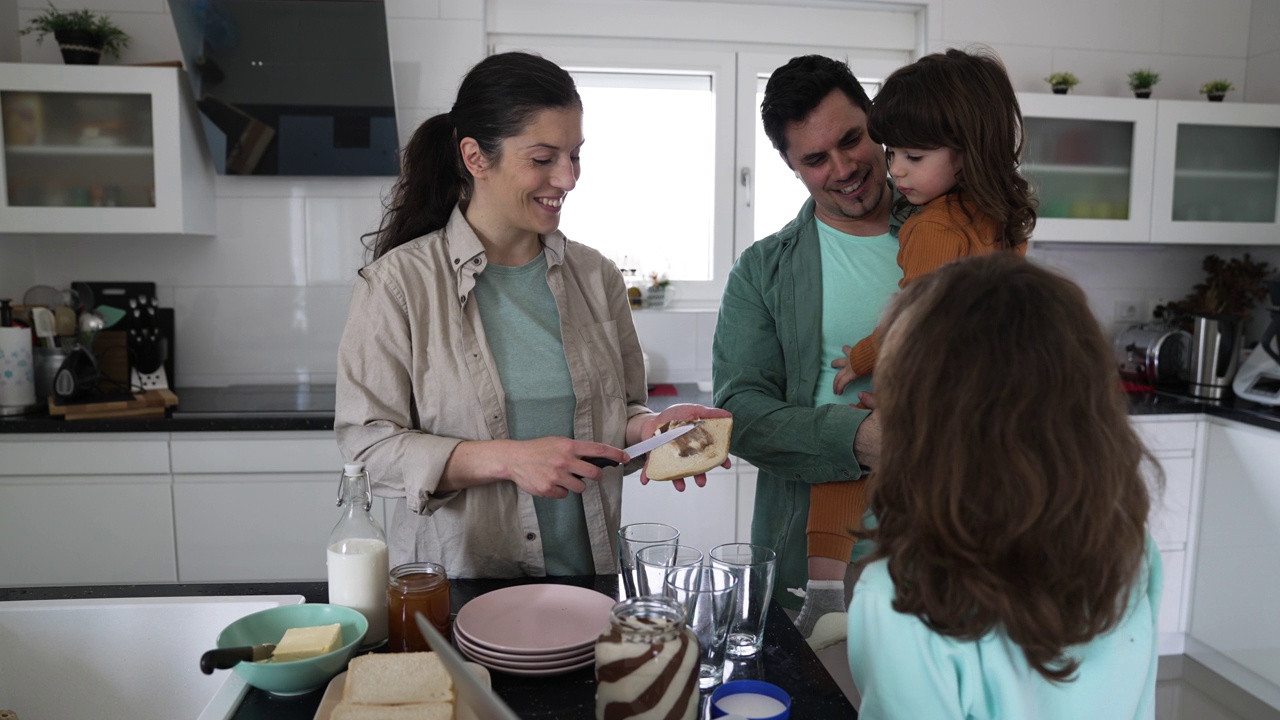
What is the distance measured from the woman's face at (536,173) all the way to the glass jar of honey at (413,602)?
0.63 m

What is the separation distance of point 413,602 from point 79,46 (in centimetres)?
249

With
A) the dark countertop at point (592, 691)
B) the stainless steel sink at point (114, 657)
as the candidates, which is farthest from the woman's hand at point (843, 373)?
the stainless steel sink at point (114, 657)

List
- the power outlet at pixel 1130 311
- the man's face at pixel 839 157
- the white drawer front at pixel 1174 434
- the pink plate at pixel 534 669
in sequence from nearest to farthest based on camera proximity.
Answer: the pink plate at pixel 534 669, the man's face at pixel 839 157, the white drawer front at pixel 1174 434, the power outlet at pixel 1130 311

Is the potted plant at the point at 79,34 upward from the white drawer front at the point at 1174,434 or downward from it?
upward

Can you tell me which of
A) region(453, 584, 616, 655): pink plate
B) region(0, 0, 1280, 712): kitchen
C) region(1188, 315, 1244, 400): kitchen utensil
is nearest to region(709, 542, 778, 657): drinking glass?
region(453, 584, 616, 655): pink plate

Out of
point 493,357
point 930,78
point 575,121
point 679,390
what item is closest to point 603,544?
point 493,357

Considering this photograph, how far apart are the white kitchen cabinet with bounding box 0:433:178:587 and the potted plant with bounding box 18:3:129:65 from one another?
1.16 meters

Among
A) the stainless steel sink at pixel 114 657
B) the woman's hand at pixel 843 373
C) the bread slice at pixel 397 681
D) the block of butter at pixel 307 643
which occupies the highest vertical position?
the woman's hand at pixel 843 373

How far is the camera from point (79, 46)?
2.66 metres

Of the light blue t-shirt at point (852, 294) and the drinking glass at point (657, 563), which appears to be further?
the light blue t-shirt at point (852, 294)

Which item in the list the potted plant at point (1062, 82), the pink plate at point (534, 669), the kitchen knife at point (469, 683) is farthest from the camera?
the potted plant at point (1062, 82)

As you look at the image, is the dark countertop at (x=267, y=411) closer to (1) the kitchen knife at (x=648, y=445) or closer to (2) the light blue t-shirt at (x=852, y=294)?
(2) the light blue t-shirt at (x=852, y=294)

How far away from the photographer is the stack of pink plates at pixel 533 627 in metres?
0.99

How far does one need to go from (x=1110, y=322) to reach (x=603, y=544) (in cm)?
271
